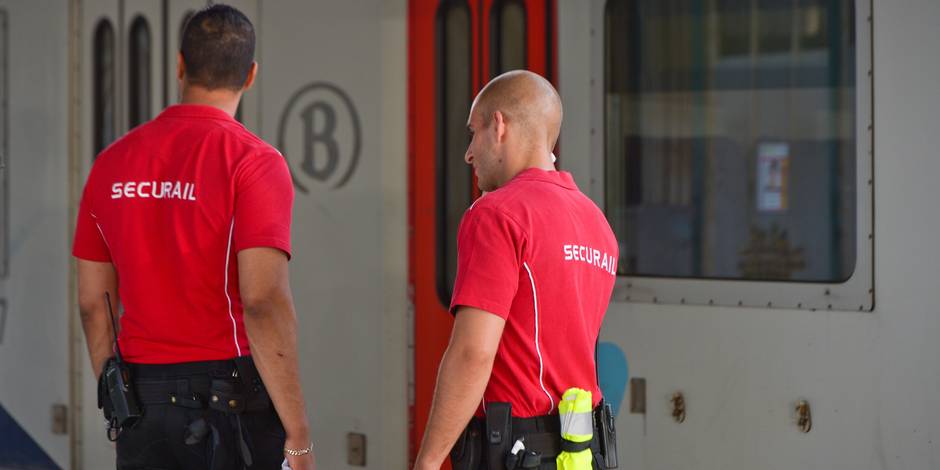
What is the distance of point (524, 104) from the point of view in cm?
242

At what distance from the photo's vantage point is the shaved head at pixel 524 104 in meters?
2.42

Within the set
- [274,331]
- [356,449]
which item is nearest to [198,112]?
[274,331]

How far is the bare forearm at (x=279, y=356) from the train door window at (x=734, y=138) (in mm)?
1524

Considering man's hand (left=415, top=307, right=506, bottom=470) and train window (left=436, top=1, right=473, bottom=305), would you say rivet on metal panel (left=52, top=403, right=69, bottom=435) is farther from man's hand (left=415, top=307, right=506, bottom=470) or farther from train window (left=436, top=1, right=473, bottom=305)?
man's hand (left=415, top=307, right=506, bottom=470)

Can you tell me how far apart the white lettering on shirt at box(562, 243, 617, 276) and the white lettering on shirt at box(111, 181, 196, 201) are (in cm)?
78

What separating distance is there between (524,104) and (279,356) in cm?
71

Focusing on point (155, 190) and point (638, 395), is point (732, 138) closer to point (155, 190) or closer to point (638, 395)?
point (638, 395)

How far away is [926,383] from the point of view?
321 centimetres

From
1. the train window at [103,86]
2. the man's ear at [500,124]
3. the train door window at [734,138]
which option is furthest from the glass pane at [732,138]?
the train window at [103,86]

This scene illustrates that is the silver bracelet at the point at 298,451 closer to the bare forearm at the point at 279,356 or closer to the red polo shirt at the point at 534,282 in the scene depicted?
the bare forearm at the point at 279,356

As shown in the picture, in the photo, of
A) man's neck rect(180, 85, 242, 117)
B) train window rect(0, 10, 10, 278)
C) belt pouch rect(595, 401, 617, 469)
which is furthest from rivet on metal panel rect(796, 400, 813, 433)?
train window rect(0, 10, 10, 278)

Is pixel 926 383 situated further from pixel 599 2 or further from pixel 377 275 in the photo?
pixel 377 275

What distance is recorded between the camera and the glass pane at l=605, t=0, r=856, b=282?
11.1 feet

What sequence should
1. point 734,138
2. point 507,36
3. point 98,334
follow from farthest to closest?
1. point 507,36
2. point 734,138
3. point 98,334
